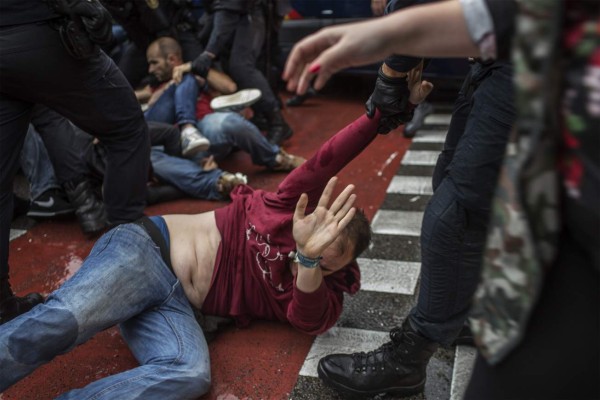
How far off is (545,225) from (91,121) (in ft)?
6.71

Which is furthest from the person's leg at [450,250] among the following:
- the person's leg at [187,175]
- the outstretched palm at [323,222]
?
the person's leg at [187,175]

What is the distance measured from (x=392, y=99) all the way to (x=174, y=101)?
2.52m

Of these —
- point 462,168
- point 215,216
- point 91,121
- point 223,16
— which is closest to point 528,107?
point 462,168

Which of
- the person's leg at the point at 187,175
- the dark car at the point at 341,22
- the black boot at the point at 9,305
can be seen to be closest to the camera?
the black boot at the point at 9,305

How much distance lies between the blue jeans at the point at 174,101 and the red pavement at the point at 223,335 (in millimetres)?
534

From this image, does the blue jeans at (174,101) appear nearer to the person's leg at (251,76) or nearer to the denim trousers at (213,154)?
the denim trousers at (213,154)

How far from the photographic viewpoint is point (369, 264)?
259cm

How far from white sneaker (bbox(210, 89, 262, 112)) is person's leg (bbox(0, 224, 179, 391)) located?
2059mm

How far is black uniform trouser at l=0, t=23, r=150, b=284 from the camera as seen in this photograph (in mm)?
2104

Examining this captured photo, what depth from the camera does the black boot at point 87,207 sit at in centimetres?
312

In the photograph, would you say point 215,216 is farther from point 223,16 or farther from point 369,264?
point 223,16

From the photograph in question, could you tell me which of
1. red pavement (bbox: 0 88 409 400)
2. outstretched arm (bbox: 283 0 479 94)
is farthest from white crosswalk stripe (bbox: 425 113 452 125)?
outstretched arm (bbox: 283 0 479 94)

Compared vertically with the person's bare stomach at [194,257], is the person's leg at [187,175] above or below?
below

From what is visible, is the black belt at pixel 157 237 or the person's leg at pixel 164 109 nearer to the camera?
the black belt at pixel 157 237
